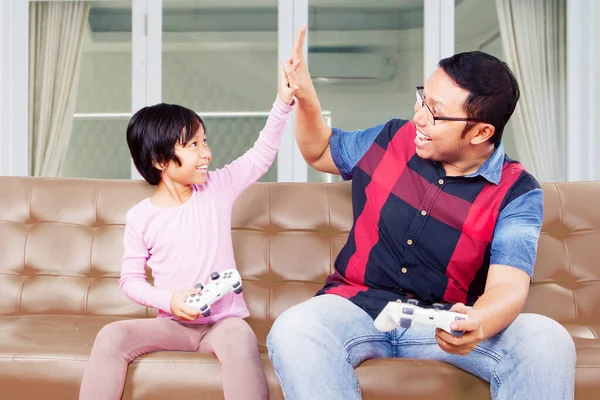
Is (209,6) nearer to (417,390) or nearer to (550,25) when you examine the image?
(550,25)

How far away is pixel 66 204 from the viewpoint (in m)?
2.16

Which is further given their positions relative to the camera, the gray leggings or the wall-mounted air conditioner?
the wall-mounted air conditioner

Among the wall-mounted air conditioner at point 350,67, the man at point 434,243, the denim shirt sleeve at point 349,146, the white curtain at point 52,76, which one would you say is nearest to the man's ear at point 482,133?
the man at point 434,243

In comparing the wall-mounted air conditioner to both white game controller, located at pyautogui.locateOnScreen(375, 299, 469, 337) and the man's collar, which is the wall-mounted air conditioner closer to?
the man's collar

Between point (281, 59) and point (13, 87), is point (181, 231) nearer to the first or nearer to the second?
point (281, 59)

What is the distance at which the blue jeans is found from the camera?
131 cm

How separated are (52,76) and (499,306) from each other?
359 centimetres

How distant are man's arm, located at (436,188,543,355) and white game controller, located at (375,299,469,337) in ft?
0.05

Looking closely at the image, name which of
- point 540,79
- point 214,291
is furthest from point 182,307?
point 540,79

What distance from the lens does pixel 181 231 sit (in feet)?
5.96

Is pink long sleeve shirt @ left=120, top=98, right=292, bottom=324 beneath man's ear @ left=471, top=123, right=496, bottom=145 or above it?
beneath

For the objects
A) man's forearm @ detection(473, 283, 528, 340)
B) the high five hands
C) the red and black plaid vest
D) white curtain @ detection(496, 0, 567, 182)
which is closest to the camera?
man's forearm @ detection(473, 283, 528, 340)

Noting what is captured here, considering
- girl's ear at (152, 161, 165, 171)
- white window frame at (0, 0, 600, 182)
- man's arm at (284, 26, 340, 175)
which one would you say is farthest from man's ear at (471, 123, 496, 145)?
white window frame at (0, 0, 600, 182)

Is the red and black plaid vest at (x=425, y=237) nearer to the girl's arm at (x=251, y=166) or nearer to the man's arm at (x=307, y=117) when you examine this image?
the man's arm at (x=307, y=117)
